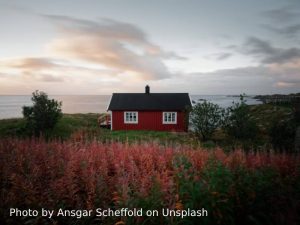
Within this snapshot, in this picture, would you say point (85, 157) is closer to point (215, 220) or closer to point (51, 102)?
point (215, 220)

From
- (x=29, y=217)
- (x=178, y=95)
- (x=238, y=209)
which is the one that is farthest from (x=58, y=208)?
(x=178, y=95)

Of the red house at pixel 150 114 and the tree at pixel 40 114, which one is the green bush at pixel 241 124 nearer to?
the red house at pixel 150 114

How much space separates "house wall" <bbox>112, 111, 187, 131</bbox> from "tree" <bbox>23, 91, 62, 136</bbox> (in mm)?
8706

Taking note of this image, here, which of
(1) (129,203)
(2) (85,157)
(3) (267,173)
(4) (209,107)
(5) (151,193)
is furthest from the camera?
(4) (209,107)

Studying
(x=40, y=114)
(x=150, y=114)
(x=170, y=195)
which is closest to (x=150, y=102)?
(x=150, y=114)

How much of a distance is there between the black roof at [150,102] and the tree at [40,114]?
874 centimetres

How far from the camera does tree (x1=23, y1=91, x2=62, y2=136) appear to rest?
73.0ft

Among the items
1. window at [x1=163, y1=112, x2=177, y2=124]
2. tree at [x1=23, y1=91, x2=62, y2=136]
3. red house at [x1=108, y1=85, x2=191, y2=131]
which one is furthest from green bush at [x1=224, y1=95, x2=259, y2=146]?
tree at [x1=23, y1=91, x2=62, y2=136]

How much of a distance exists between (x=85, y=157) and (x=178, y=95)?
26.5m

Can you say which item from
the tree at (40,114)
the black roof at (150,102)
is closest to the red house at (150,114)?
the black roof at (150,102)

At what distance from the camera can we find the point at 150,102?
3109 centimetres

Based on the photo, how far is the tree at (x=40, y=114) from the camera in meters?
22.2

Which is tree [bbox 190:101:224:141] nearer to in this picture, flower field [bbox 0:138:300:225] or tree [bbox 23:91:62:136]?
tree [bbox 23:91:62:136]

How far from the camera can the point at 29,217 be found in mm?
4559
